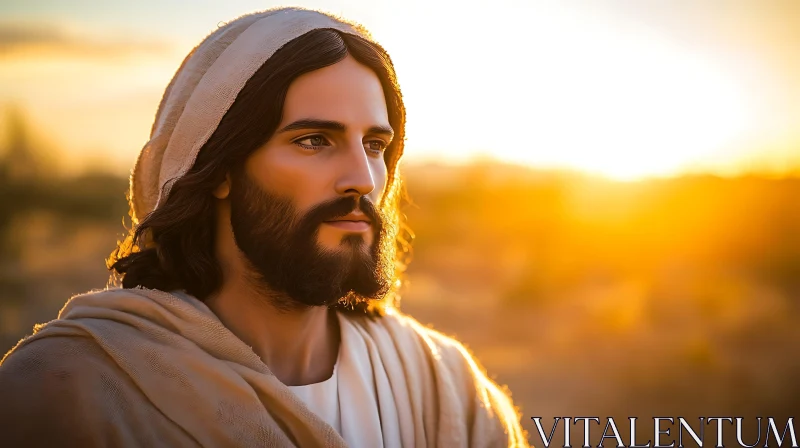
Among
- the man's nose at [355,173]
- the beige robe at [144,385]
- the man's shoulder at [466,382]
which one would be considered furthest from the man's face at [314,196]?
the man's shoulder at [466,382]

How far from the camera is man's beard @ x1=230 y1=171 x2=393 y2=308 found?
2.72 meters

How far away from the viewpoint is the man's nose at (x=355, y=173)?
2717 mm

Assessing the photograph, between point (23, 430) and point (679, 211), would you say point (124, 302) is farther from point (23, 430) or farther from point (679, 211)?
point (679, 211)

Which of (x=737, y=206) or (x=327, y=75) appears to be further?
(x=737, y=206)

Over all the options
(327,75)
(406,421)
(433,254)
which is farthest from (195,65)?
(433,254)

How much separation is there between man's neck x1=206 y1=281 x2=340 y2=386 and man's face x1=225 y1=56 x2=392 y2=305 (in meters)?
0.12

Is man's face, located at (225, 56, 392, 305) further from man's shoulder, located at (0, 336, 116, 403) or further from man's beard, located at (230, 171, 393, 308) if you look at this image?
man's shoulder, located at (0, 336, 116, 403)

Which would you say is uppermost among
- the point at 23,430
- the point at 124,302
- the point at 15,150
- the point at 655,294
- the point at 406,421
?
the point at 15,150

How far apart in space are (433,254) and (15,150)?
12.0 meters

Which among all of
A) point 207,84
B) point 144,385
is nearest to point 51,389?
point 144,385

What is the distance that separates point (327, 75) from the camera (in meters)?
2.82

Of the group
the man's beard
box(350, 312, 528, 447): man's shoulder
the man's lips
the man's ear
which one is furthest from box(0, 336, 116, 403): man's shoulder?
box(350, 312, 528, 447): man's shoulder

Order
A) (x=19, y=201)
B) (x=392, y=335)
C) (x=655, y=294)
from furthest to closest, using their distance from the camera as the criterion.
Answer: (x=19, y=201)
(x=655, y=294)
(x=392, y=335)

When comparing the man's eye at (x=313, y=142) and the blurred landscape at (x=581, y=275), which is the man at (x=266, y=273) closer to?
the man's eye at (x=313, y=142)
